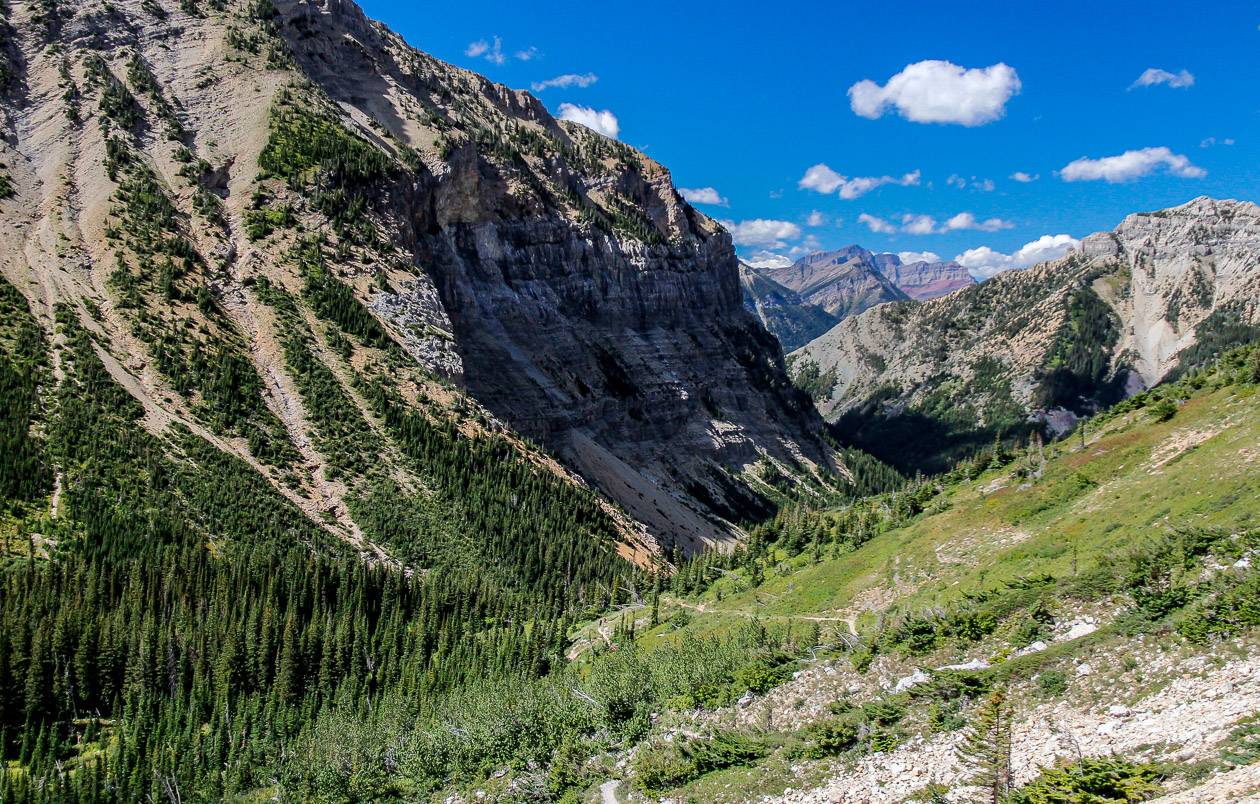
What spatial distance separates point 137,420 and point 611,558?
71019 mm

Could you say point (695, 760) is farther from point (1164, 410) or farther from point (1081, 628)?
point (1164, 410)

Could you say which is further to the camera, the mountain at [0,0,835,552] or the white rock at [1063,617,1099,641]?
the mountain at [0,0,835,552]

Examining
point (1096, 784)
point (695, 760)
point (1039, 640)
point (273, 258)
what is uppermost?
point (273, 258)

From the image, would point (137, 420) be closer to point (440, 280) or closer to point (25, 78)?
point (440, 280)

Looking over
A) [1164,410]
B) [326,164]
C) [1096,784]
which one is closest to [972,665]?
[1096,784]

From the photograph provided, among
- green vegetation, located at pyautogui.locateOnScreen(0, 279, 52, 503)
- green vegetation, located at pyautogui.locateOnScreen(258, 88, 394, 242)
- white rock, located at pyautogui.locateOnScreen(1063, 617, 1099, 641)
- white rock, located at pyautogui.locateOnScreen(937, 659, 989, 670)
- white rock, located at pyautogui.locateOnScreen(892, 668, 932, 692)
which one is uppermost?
green vegetation, located at pyautogui.locateOnScreen(258, 88, 394, 242)

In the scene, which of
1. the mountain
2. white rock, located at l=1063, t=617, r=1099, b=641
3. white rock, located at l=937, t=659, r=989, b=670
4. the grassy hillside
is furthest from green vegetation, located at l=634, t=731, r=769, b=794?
the mountain

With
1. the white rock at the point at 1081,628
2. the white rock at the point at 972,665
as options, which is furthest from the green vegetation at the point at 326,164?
the white rock at the point at 1081,628

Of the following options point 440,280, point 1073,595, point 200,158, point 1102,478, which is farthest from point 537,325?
point 1073,595

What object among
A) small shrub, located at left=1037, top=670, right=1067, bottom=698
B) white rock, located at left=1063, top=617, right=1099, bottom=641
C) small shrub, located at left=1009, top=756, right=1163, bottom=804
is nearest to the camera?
small shrub, located at left=1009, top=756, right=1163, bottom=804

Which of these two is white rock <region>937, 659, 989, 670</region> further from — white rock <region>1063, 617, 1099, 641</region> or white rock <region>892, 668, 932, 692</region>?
white rock <region>1063, 617, 1099, 641</region>

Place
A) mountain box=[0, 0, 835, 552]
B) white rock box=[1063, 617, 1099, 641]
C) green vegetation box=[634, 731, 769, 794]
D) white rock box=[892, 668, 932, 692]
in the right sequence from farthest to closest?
mountain box=[0, 0, 835, 552]
green vegetation box=[634, 731, 769, 794]
white rock box=[892, 668, 932, 692]
white rock box=[1063, 617, 1099, 641]

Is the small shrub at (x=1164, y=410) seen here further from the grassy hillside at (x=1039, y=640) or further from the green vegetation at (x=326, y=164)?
the green vegetation at (x=326, y=164)

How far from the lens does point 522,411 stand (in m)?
167
